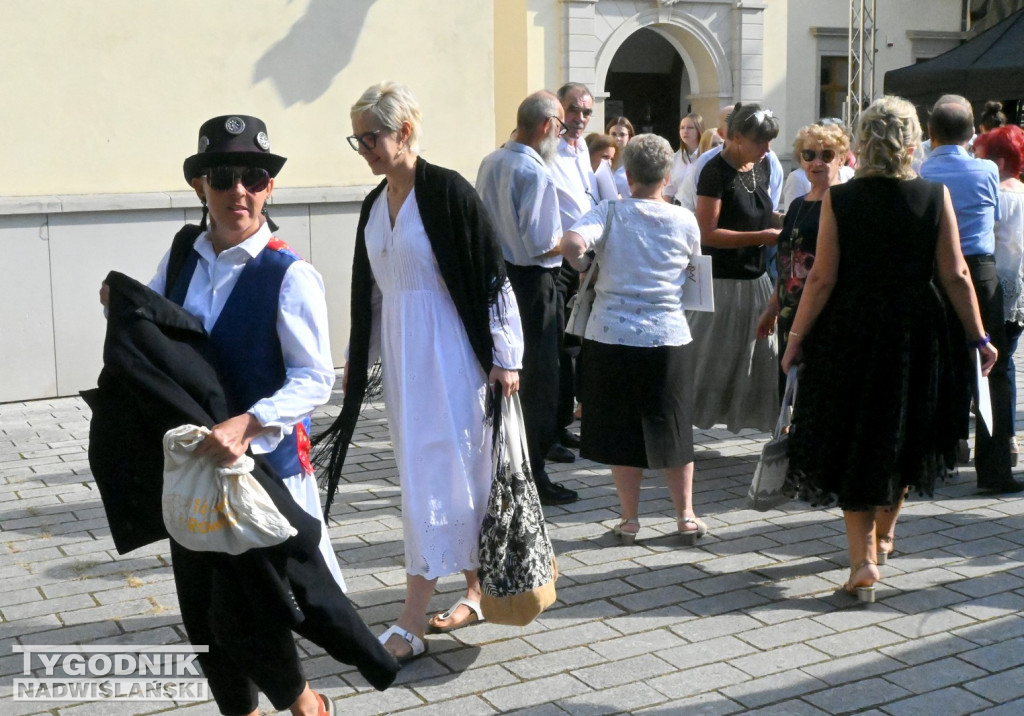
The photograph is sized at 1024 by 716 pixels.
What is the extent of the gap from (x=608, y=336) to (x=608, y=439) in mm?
427

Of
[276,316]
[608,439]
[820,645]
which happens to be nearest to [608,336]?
[608,439]

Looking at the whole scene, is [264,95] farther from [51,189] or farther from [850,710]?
[850,710]

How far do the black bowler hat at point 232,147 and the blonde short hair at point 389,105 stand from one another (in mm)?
770

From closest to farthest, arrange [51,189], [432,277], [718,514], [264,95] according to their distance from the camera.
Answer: [432,277] < [718,514] < [51,189] < [264,95]

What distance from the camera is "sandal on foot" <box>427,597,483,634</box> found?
422cm

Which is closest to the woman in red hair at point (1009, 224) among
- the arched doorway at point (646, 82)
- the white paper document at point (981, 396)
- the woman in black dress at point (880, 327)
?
the white paper document at point (981, 396)

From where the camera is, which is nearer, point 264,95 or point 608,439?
point 608,439

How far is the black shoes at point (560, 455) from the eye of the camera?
6715mm

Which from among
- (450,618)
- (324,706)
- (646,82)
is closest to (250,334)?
(324,706)

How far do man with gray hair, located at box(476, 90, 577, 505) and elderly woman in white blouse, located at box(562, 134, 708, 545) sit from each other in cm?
56

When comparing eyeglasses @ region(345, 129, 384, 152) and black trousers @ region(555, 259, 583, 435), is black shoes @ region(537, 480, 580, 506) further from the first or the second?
eyeglasses @ region(345, 129, 384, 152)

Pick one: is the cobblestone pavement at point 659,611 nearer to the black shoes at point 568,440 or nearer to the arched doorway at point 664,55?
the black shoes at point 568,440

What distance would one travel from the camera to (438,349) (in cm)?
399

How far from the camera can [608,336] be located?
5180 millimetres
